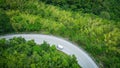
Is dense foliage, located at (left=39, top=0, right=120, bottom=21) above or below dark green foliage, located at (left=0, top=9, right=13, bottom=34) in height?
below

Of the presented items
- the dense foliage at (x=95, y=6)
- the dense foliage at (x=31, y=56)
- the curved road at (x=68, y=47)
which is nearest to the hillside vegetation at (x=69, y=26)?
the curved road at (x=68, y=47)

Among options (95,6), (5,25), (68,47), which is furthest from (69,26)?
(95,6)

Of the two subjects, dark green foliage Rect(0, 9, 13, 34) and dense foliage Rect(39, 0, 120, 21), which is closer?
dark green foliage Rect(0, 9, 13, 34)

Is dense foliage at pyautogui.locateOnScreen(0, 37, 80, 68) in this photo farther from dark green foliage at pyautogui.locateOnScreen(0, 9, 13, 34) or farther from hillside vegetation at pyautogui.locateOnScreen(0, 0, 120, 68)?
hillside vegetation at pyautogui.locateOnScreen(0, 0, 120, 68)

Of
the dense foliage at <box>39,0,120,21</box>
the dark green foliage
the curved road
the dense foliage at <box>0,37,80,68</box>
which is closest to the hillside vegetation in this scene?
the dark green foliage

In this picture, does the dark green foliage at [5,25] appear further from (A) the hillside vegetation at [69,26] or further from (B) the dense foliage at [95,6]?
(B) the dense foliage at [95,6]

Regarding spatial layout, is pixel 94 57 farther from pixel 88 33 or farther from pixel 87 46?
pixel 88 33
